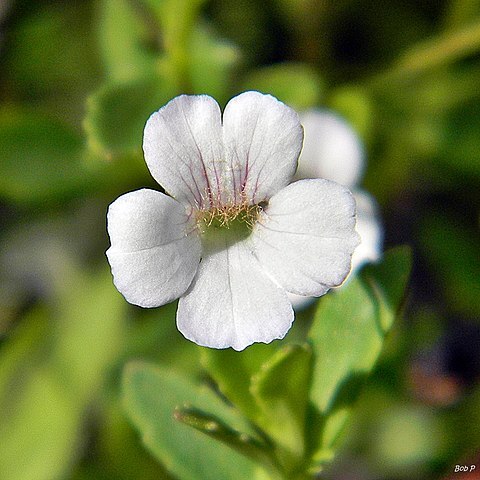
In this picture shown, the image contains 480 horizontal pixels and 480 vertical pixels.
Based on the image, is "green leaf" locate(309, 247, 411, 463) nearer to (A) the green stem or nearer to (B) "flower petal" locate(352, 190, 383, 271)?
(B) "flower petal" locate(352, 190, 383, 271)

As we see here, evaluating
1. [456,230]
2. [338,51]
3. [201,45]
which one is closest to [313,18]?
[338,51]

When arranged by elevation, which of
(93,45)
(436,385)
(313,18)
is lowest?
(436,385)

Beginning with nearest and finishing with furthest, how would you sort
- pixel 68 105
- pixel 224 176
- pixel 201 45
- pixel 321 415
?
pixel 224 176 < pixel 321 415 < pixel 201 45 < pixel 68 105

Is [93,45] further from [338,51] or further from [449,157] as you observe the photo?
[449,157]

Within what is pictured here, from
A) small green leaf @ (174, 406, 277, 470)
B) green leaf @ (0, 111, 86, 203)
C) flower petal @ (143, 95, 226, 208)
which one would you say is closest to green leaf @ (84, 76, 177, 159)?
green leaf @ (0, 111, 86, 203)

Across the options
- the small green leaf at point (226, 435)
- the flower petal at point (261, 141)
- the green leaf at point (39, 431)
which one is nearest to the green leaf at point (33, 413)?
the green leaf at point (39, 431)

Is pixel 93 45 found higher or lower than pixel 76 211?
higher

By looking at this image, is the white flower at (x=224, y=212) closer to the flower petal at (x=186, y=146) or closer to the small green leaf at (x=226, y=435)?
the flower petal at (x=186, y=146)
